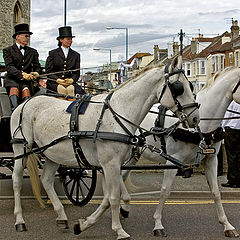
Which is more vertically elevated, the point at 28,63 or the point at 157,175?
the point at 28,63

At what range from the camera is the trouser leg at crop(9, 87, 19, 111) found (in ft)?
26.3

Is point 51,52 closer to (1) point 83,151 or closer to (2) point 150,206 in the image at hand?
(1) point 83,151

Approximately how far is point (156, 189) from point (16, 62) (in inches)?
148

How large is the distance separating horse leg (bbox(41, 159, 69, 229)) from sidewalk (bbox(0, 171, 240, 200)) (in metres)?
1.82

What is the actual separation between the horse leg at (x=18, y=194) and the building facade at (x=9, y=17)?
24.4 m

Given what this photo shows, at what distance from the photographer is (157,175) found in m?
11.6

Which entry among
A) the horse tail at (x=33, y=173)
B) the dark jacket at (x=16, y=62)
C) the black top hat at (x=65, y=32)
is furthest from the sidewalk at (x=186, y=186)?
the black top hat at (x=65, y=32)

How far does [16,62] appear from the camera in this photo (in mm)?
8422

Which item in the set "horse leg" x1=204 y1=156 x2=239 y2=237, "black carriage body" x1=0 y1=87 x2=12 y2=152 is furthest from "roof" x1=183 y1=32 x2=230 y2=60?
"horse leg" x1=204 y1=156 x2=239 y2=237

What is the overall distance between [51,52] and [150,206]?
3.16 metres

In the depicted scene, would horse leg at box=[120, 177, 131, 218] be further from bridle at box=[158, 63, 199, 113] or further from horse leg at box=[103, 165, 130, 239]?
bridle at box=[158, 63, 199, 113]

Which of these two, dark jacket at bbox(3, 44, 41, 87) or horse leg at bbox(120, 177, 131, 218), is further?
dark jacket at bbox(3, 44, 41, 87)

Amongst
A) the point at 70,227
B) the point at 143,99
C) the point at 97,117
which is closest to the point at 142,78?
the point at 143,99

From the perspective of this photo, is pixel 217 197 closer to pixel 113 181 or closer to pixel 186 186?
pixel 113 181
